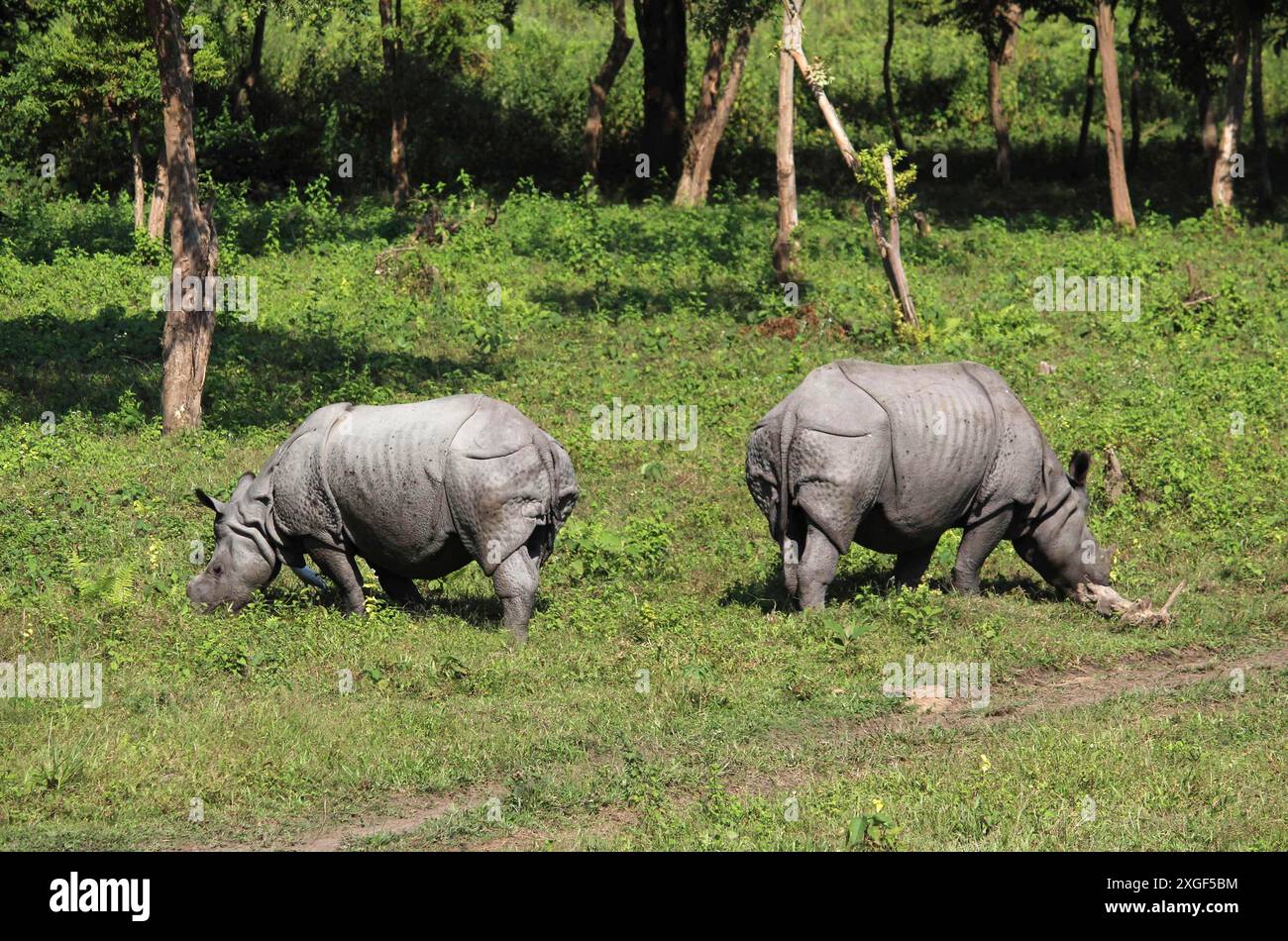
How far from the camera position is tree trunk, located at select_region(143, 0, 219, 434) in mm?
18688

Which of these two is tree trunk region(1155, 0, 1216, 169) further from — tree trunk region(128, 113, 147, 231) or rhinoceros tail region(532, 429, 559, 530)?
rhinoceros tail region(532, 429, 559, 530)

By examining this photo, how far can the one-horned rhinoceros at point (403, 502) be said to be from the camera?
41.8 feet

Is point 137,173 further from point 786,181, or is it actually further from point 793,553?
point 793,553

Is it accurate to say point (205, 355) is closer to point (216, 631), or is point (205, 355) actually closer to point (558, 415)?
point (558, 415)

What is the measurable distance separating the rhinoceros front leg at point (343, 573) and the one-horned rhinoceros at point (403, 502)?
1cm

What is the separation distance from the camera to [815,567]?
13.3 m

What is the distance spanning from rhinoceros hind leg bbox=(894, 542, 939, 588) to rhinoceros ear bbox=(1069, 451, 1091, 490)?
1361mm

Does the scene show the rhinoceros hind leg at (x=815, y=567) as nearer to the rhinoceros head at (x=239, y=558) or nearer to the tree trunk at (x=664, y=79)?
the rhinoceros head at (x=239, y=558)

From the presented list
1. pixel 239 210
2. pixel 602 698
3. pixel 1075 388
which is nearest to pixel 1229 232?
pixel 1075 388

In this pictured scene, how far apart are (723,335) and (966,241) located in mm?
6725

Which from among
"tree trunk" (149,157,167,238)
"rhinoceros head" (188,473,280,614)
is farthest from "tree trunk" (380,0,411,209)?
"rhinoceros head" (188,473,280,614)

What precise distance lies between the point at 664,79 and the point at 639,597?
22.0 metres

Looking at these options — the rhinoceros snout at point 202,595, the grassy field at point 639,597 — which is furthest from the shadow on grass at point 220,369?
the rhinoceros snout at point 202,595

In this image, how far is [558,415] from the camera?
779 inches
